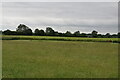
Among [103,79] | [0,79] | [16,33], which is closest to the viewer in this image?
[0,79]

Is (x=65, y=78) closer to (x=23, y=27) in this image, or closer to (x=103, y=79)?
(x=103, y=79)

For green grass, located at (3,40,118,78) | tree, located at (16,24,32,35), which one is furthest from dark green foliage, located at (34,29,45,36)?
green grass, located at (3,40,118,78)

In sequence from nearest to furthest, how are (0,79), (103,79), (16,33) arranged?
(0,79), (103,79), (16,33)

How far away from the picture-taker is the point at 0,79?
21.9ft

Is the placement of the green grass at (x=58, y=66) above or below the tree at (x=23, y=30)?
below

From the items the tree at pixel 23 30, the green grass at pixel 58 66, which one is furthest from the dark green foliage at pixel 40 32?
the green grass at pixel 58 66

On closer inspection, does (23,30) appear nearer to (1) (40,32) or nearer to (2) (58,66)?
(1) (40,32)

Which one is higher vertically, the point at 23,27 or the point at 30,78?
the point at 23,27

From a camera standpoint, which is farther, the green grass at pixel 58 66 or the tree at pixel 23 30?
the tree at pixel 23 30

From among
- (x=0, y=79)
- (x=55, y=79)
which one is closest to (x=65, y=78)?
(x=55, y=79)

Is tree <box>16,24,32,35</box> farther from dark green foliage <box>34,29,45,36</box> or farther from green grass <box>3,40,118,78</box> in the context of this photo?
green grass <box>3,40,118,78</box>

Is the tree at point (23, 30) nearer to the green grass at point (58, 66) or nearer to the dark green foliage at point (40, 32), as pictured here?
the dark green foliage at point (40, 32)

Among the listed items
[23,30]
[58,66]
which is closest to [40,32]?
[23,30]

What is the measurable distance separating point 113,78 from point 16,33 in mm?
53490
